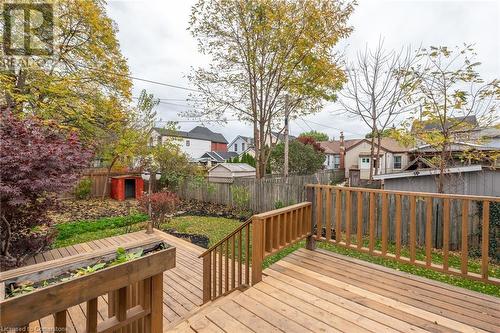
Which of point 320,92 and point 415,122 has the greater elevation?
point 320,92

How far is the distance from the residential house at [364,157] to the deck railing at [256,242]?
17373 mm

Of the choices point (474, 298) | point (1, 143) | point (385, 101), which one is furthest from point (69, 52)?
point (385, 101)

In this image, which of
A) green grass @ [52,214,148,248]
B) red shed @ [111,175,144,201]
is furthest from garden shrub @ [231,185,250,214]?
red shed @ [111,175,144,201]

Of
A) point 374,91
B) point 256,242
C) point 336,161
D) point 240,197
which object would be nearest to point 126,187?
point 240,197

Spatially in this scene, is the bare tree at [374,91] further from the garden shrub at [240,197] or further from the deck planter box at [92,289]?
the deck planter box at [92,289]

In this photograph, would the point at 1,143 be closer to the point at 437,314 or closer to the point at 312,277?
the point at 312,277

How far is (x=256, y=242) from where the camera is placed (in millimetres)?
2758

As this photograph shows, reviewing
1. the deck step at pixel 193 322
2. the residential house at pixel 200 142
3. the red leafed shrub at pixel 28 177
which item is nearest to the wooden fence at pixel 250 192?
the deck step at pixel 193 322

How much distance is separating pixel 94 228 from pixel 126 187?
5.46 m

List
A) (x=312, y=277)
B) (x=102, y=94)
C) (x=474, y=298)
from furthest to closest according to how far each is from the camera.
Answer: (x=102, y=94)
(x=312, y=277)
(x=474, y=298)

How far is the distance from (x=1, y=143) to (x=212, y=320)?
4.12 m

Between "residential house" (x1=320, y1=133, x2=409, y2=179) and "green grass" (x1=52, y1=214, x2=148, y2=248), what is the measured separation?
17289 mm

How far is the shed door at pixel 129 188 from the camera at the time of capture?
11959 millimetres

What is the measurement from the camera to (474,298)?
2.42 m
